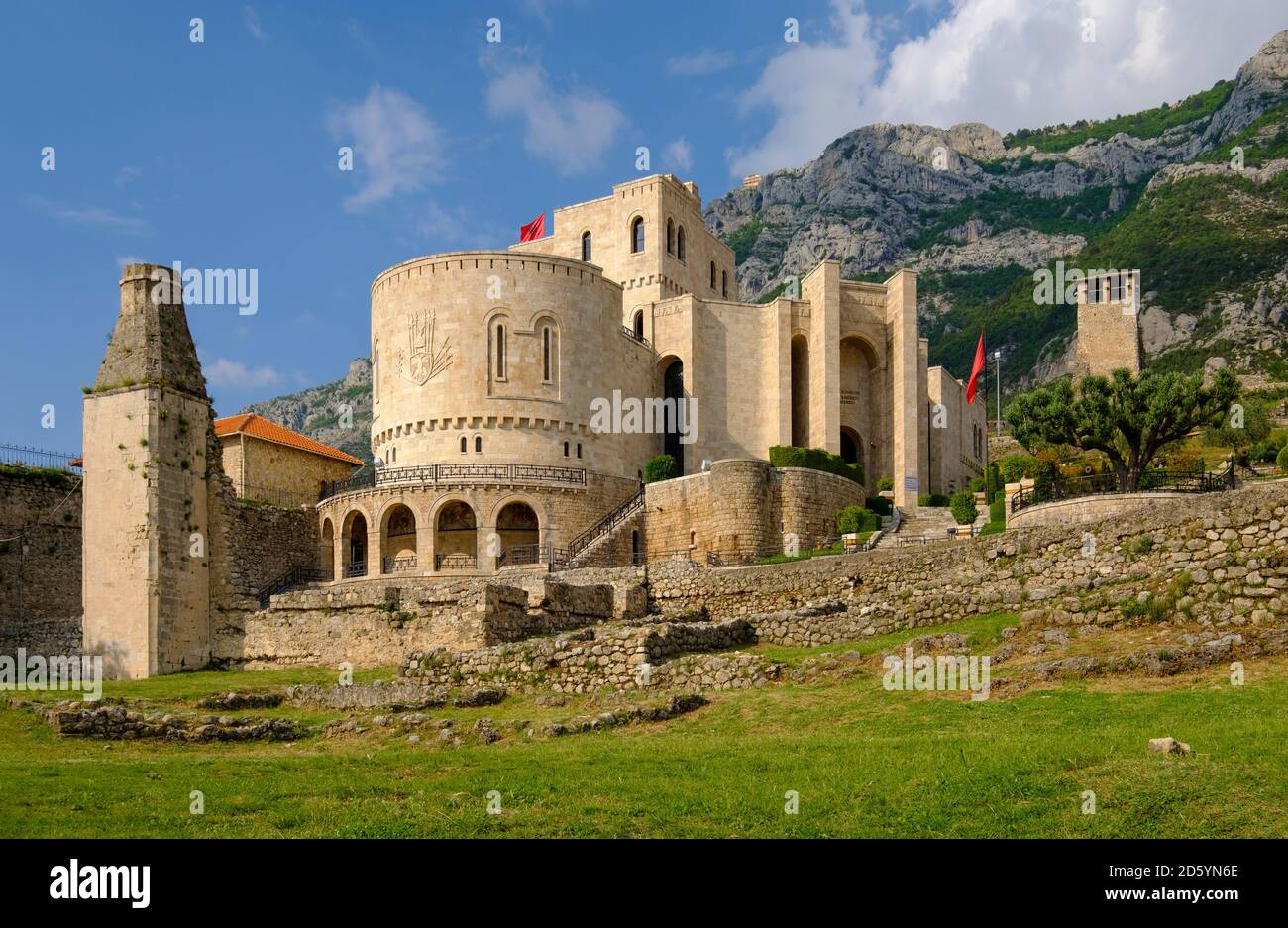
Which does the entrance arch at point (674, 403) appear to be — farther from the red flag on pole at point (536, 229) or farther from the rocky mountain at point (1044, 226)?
the rocky mountain at point (1044, 226)

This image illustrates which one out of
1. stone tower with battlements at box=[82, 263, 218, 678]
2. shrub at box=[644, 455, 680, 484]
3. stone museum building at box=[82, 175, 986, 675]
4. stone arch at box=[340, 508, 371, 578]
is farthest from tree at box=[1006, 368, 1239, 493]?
stone tower with battlements at box=[82, 263, 218, 678]

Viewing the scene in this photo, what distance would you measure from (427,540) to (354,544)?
4179mm

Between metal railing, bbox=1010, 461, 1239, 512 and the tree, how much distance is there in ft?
1.49

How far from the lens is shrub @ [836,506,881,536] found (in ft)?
148

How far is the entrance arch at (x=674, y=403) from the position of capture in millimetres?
57656

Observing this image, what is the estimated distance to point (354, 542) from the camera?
49969 millimetres

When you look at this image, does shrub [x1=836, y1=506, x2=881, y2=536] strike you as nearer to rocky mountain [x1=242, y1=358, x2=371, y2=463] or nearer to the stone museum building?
the stone museum building

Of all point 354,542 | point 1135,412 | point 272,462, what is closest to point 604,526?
point 354,542

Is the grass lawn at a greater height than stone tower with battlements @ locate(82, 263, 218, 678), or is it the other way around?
stone tower with battlements @ locate(82, 263, 218, 678)

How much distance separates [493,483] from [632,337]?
11.7 m

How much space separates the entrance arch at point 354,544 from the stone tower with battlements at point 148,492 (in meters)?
9.98
